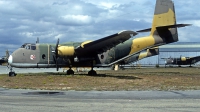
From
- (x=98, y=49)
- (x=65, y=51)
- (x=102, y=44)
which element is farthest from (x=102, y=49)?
(x=65, y=51)

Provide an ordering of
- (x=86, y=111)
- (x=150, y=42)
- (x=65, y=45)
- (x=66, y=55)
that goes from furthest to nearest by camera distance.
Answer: (x=150, y=42), (x=65, y=45), (x=66, y=55), (x=86, y=111)

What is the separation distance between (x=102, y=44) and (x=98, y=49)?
1.02 m

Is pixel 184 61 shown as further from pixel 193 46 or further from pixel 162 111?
pixel 162 111

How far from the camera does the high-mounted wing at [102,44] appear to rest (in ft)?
78.6

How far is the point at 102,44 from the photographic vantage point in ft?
84.1

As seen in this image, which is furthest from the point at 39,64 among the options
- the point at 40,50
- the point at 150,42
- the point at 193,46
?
the point at 193,46

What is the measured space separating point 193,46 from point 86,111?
101414 mm

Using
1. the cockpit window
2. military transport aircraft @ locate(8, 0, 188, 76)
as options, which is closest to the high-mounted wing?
military transport aircraft @ locate(8, 0, 188, 76)

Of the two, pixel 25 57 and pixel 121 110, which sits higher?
pixel 25 57

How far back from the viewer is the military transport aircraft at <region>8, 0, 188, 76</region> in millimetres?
25703

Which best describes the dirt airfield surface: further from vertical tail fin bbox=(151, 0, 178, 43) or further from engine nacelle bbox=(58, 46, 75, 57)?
vertical tail fin bbox=(151, 0, 178, 43)

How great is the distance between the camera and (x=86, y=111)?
9289 millimetres

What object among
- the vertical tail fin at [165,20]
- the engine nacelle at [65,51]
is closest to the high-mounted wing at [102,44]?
the engine nacelle at [65,51]

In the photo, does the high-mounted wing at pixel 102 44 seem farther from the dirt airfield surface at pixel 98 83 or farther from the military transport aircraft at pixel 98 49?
the dirt airfield surface at pixel 98 83
